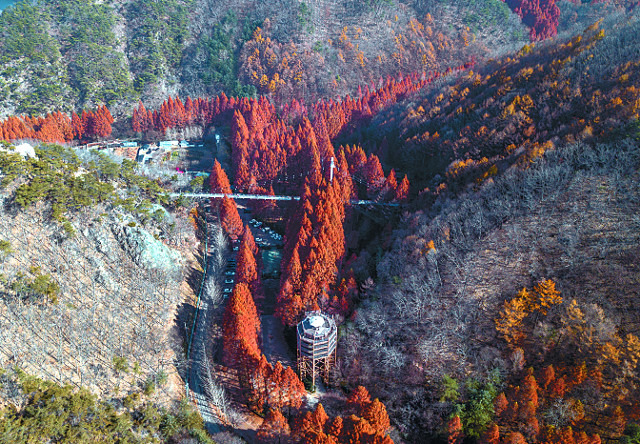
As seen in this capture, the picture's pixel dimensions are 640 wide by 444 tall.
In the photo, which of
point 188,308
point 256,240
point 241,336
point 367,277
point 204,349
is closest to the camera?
point 241,336

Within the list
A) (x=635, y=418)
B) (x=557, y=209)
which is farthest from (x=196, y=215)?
(x=635, y=418)

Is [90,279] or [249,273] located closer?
[90,279]

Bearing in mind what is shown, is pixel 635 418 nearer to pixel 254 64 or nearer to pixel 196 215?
pixel 196 215

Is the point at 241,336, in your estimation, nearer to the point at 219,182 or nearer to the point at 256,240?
the point at 256,240

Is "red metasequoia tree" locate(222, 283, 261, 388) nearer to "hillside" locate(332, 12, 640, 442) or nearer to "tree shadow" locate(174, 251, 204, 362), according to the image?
"tree shadow" locate(174, 251, 204, 362)

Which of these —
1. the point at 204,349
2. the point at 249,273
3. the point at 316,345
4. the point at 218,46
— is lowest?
the point at 204,349

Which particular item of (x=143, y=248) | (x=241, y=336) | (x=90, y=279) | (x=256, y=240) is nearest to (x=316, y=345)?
(x=241, y=336)

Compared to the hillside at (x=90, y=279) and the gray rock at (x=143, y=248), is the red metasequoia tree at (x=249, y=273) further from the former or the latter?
the gray rock at (x=143, y=248)

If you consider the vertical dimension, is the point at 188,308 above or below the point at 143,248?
below

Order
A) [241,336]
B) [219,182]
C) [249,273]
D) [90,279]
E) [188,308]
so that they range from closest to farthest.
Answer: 1. [241,336]
2. [90,279]
3. [188,308]
4. [249,273]
5. [219,182]
